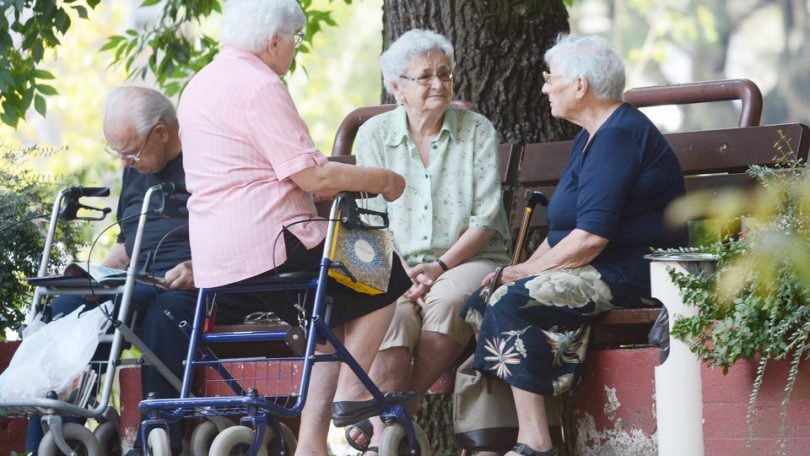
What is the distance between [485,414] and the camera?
484 cm

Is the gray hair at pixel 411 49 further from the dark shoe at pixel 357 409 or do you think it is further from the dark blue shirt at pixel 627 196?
the dark shoe at pixel 357 409

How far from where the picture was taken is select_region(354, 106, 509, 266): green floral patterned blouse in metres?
5.25

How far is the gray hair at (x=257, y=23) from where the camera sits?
460 centimetres

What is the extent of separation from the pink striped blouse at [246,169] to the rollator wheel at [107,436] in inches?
40.1

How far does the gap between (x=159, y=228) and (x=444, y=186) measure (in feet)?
3.74

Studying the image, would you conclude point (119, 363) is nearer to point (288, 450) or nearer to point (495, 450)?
point (288, 450)

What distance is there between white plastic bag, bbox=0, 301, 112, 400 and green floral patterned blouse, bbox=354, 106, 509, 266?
45.4 inches

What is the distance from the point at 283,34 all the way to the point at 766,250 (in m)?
2.25

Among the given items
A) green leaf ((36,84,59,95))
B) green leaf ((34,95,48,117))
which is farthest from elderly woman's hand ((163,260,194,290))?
green leaf ((36,84,59,95))

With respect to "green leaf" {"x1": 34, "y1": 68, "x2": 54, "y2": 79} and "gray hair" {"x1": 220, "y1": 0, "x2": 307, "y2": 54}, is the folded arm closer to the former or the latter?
"gray hair" {"x1": 220, "y1": 0, "x2": 307, "y2": 54}

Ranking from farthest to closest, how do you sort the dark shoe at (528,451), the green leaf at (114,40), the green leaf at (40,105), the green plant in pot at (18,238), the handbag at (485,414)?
the green leaf at (114,40)
the green leaf at (40,105)
the green plant in pot at (18,238)
the handbag at (485,414)
the dark shoe at (528,451)

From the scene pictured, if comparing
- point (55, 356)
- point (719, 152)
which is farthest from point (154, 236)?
point (719, 152)

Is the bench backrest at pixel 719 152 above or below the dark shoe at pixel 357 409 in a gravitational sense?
above

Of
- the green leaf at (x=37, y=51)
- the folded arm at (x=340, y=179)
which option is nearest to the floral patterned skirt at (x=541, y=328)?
the folded arm at (x=340, y=179)
